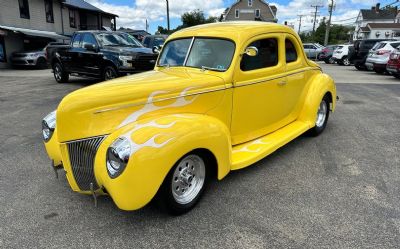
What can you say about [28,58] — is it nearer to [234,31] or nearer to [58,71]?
[58,71]

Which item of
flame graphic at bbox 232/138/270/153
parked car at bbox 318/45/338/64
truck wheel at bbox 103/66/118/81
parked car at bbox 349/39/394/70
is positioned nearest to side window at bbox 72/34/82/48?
truck wheel at bbox 103/66/118/81

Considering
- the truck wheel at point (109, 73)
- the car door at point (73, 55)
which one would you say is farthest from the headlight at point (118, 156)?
the car door at point (73, 55)

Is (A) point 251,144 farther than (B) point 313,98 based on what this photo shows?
No

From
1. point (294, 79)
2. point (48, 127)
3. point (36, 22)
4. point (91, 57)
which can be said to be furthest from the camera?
point (36, 22)

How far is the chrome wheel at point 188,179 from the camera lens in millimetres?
3125

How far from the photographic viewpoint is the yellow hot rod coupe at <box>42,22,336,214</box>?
276 cm

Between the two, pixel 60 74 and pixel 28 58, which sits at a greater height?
pixel 28 58

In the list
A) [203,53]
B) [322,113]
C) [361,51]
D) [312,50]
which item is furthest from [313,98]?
[312,50]

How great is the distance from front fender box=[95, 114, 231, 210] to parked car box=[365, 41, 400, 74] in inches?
602

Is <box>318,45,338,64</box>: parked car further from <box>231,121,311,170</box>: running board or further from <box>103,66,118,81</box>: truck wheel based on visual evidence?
<box>231,121,311,170</box>: running board

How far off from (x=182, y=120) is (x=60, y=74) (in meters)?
11.2

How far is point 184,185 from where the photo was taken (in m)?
3.25

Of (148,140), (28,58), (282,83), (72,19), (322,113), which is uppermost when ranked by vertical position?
(72,19)

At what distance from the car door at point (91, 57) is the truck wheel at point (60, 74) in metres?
1.83
